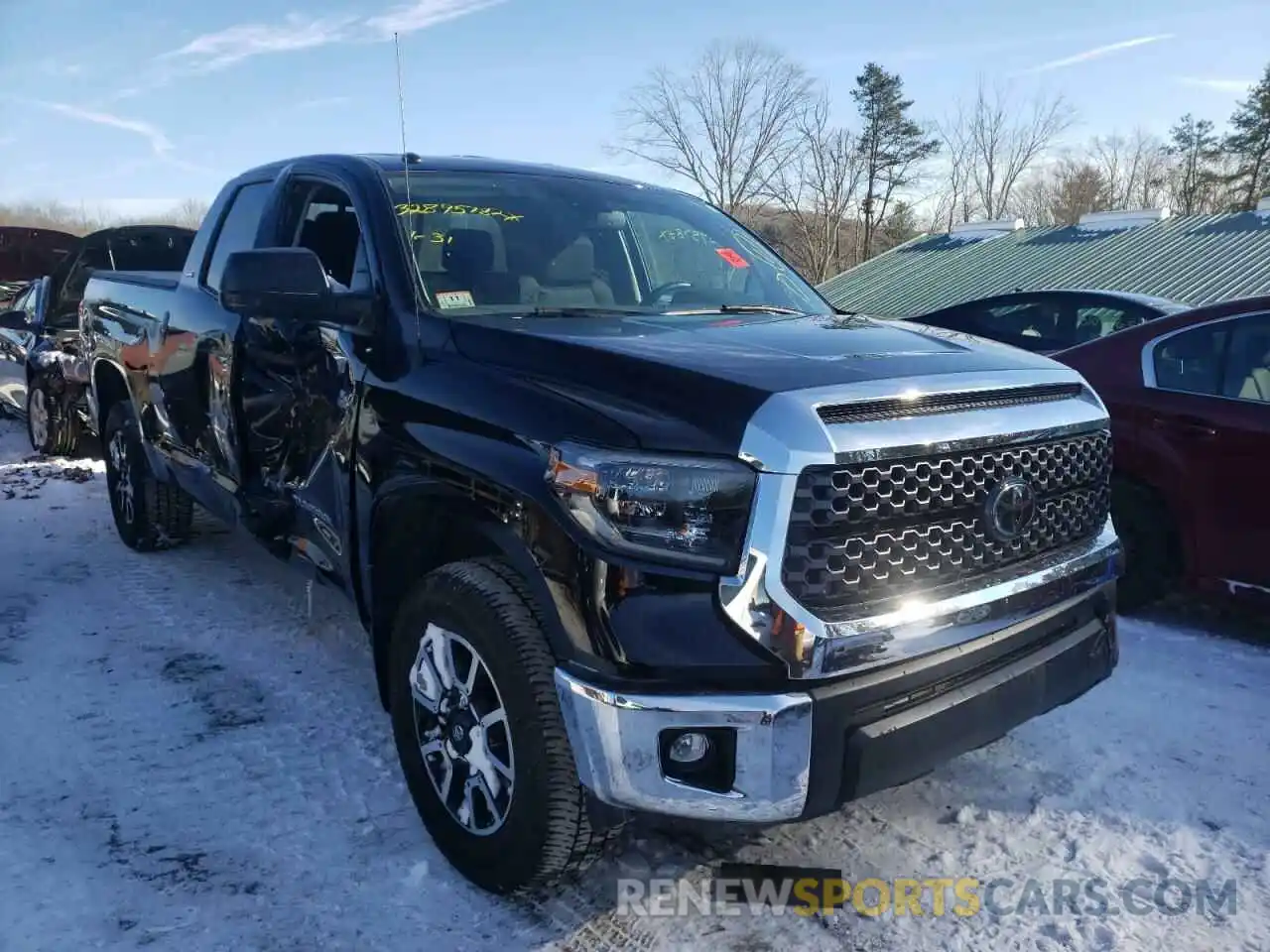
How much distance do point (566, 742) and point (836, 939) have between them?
0.87 meters

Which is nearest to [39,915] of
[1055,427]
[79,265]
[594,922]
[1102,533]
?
[594,922]

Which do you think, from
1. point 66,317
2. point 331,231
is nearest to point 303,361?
point 331,231

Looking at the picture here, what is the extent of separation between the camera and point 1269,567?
3980mm

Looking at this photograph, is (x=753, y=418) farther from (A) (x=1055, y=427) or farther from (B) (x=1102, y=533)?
(B) (x=1102, y=533)

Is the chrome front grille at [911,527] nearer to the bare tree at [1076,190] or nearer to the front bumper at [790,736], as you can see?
the front bumper at [790,736]

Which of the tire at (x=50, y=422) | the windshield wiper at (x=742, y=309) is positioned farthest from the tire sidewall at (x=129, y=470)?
the windshield wiper at (x=742, y=309)

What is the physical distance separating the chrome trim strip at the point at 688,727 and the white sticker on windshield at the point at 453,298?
4.20 feet

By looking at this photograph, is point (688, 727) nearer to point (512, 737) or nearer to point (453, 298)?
point (512, 737)

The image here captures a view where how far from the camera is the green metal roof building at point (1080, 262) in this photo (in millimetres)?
18609

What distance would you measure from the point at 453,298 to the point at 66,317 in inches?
290

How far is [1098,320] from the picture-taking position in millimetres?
8336

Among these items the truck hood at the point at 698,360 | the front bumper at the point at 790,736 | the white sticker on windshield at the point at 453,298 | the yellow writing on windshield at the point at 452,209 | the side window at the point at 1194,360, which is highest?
the yellow writing on windshield at the point at 452,209

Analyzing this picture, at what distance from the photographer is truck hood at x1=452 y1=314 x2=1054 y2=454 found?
2.18m

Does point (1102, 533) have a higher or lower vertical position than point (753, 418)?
lower
